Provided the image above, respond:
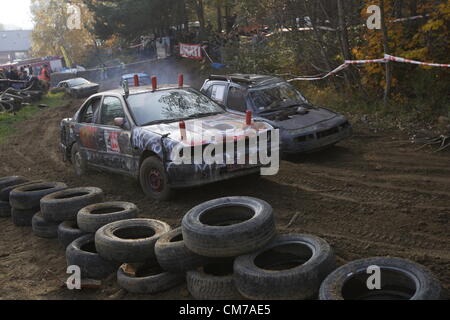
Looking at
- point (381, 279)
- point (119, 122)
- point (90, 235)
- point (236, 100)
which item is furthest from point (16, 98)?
point (381, 279)

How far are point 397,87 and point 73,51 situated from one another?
5644 cm

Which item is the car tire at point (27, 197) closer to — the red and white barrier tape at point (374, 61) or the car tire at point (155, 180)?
the car tire at point (155, 180)

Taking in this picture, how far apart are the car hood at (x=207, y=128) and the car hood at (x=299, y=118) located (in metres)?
1.55

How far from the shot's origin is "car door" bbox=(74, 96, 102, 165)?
27.1ft

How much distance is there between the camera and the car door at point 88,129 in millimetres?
8266

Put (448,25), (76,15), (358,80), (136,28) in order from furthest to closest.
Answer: (76,15) → (136,28) → (358,80) → (448,25)

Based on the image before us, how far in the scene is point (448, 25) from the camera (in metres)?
11.5

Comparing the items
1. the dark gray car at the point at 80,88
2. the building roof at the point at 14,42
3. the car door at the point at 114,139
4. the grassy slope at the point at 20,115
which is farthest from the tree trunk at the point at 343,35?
the building roof at the point at 14,42

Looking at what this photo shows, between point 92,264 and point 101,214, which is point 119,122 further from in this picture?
point 92,264

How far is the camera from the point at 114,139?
7668mm

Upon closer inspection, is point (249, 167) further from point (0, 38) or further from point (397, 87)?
point (0, 38)

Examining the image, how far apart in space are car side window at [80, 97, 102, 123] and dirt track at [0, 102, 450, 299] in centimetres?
108

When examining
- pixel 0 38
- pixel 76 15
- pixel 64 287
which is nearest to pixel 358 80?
pixel 64 287

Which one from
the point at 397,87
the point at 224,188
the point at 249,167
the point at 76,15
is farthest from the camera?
the point at 76,15
